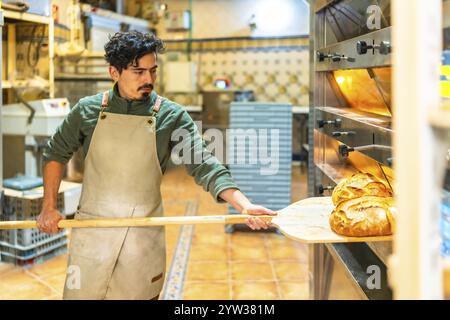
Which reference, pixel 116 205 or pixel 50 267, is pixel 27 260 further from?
pixel 116 205

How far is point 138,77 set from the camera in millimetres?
2070

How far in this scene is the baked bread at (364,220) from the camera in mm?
1580

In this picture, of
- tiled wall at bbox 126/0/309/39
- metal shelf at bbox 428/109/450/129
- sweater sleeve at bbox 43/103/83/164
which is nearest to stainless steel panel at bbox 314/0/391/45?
metal shelf at bbox 428/109/450/129

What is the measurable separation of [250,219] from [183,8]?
A: 7466 millimetres

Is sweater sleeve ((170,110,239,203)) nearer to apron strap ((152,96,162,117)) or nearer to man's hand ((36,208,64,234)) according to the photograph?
apron strap ((152,96,162,117))

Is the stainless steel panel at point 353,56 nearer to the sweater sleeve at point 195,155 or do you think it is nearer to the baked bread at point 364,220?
the baked bread at point 364,220

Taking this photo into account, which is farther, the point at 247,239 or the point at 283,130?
the point at 247,239

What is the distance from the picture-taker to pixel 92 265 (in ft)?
7.10

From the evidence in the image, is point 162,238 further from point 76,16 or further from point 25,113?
point 76,16

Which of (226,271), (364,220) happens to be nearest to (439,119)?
(364,220)

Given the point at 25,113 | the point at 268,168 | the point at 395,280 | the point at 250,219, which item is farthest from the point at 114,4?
the point at 395,280

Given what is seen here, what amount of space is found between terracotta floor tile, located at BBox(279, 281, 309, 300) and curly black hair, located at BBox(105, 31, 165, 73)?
2.05m

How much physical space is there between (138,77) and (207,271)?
87.2 inches
